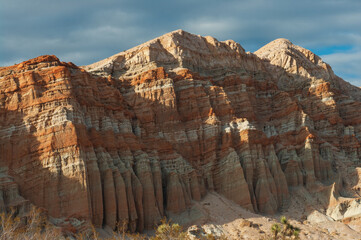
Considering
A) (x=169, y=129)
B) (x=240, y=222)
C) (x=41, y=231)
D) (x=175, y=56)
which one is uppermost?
(x=175, y=56)

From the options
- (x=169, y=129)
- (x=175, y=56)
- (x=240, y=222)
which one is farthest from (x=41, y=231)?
(x=175, y=56)

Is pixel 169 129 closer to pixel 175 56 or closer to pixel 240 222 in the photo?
pixel 175 56

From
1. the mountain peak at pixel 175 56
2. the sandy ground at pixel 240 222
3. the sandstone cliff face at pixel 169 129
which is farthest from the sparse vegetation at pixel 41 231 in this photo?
the mountain peak at pixel 175 56

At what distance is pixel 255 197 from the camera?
6912 cm

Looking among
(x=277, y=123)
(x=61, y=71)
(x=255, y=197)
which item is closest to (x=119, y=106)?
(x=61, y=71)

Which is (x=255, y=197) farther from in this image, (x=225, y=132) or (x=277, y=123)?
(x=277, y=123)

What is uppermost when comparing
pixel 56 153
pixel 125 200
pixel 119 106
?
pixel 119 106

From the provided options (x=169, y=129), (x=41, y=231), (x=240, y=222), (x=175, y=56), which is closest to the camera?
(x=41, y=231)

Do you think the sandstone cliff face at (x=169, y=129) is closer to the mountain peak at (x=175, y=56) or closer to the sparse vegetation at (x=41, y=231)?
the mountain peak at (x=175, y=56)

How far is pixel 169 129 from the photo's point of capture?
7150 centimetres

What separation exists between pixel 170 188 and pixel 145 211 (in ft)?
14.3

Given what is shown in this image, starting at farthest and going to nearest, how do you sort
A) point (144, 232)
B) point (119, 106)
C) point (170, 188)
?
point (119, 106), point (170, 188), point (144, 232)

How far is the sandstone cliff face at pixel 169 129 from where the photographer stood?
185 ft

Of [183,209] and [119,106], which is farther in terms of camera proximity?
[119,106]
